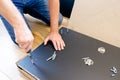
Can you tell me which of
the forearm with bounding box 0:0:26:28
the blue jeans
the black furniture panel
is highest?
the forearm with bounding box 0:0:26:28

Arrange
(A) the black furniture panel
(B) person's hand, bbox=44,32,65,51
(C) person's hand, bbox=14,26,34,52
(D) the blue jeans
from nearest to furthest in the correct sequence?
(C) person's hand, bbox=14,26,34,52
(A) the black furniture panel
(B) person's hand, bbox=44,32,65,51
(D) the blue jeans

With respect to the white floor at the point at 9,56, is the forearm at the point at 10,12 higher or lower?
higher

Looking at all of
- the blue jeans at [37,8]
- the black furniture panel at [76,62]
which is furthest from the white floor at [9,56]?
the blue jeans at [37,8]

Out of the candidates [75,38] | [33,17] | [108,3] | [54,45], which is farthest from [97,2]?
[33,17]

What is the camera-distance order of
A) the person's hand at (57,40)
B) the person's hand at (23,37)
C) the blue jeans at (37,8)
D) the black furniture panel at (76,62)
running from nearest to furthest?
the person's hand at (23,37) < the black furniture panel at (76,62) < the person's hand at (57,40) < the blue jeans at (37,8)

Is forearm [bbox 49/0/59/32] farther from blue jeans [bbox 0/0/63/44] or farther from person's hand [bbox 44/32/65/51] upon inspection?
blue jeans [bbox 0/0/63/44]

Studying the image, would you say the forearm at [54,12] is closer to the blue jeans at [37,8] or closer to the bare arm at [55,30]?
the bare arm at [55,30]

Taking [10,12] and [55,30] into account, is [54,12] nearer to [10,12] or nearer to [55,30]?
[55,30]

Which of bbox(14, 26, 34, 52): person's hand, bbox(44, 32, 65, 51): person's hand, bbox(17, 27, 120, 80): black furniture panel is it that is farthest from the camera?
bbox(44, 32, 65, 51): person's hand

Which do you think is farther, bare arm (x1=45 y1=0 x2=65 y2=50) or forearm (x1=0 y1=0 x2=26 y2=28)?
bare arm (x1=45 y1=0 x2=65 y2=50)

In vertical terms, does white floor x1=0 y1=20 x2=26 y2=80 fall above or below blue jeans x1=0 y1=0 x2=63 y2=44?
below

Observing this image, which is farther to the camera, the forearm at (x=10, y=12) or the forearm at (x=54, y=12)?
the forearm at (x=54, y=12)

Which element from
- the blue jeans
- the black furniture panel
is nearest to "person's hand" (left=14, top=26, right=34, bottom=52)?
the black furniture panel

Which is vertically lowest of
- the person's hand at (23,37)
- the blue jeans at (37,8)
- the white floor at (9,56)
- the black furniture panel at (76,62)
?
the white floor at (9,56)
